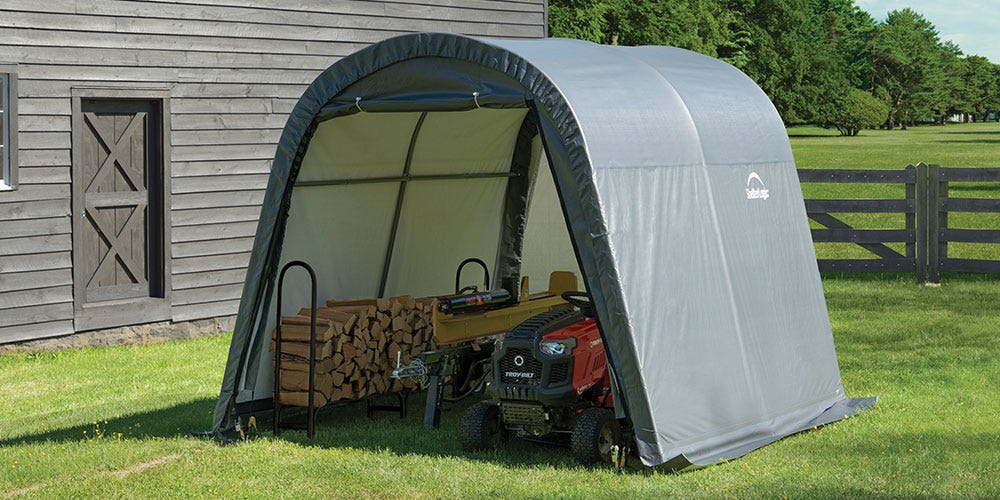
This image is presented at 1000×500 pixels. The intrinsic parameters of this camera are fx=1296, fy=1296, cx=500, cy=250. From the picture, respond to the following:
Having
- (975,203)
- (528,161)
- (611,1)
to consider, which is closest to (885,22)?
(611,1)

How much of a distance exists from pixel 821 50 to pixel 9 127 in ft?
206

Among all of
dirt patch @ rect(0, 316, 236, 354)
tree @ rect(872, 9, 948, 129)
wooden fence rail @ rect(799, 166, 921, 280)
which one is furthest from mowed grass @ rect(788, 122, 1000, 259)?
dirt patch @ rect(0, 316, 236, 354)

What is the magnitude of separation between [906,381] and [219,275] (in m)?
6.93

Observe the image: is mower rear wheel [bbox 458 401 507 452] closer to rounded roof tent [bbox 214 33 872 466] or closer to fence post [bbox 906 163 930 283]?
rounded roof tent [bbox 214 33 872 466]

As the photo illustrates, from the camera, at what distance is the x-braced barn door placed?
476 inches

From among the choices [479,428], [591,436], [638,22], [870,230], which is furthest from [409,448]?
[638,22]

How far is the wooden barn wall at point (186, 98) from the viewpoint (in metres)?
11.6

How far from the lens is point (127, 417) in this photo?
910cm

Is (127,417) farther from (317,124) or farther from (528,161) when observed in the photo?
(528,161)

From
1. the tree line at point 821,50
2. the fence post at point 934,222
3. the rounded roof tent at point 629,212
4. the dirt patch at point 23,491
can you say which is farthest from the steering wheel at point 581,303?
the tree line at point 821,50

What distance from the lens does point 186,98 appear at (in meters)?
12.8

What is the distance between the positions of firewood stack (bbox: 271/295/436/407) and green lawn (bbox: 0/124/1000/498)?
0.85 ft

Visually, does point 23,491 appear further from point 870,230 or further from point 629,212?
point 870,230

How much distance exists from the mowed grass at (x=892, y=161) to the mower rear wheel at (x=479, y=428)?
13.0 metres
